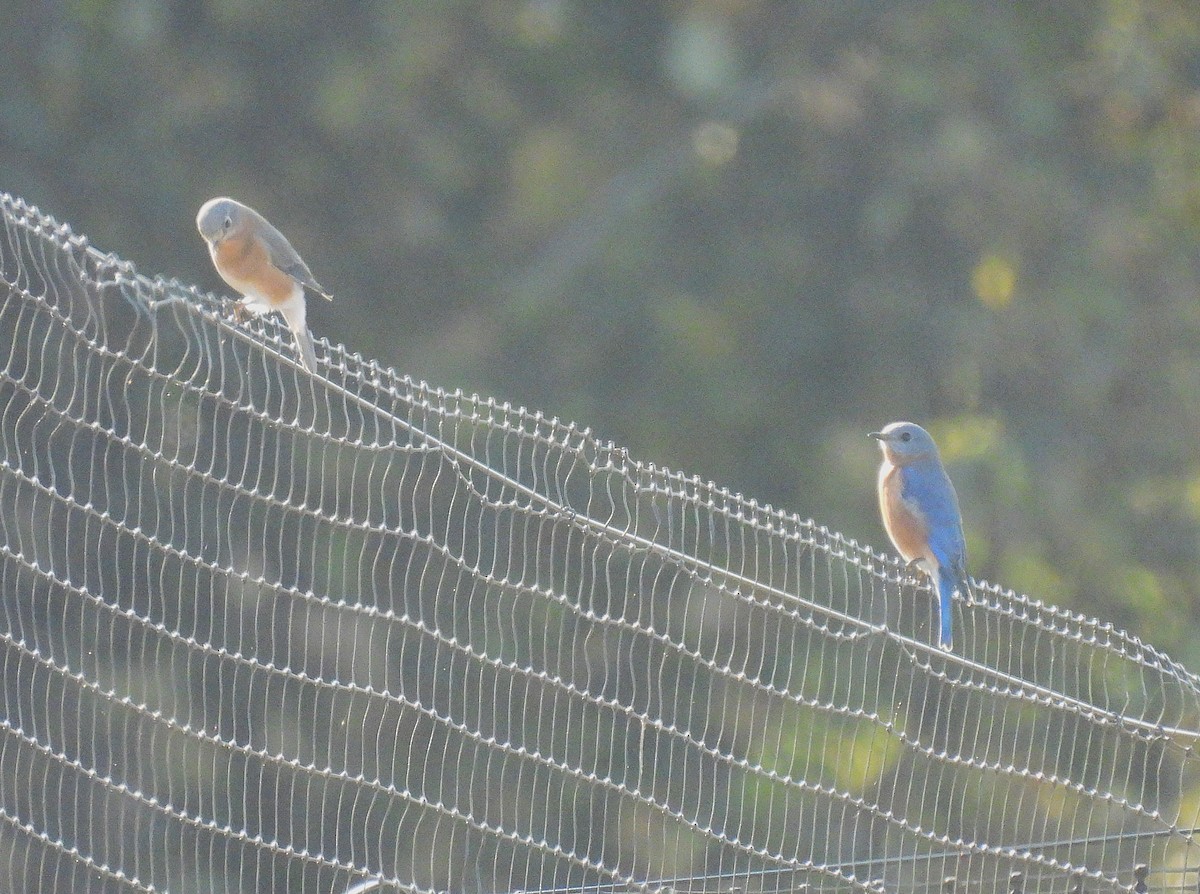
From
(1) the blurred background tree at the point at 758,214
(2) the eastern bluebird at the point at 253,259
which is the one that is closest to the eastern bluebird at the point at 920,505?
(2) the eastern bluebird at the point at 253,259

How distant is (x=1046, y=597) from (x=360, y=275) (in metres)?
3.95

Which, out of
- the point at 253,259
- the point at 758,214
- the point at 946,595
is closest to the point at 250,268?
the point at 253,259

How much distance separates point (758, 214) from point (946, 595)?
19.6 ft

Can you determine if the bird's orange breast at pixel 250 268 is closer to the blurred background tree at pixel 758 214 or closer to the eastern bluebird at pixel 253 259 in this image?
the eastern bluebird at pixel 253 259

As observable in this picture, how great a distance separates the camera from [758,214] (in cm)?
1117

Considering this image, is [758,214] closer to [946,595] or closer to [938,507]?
[938,507]

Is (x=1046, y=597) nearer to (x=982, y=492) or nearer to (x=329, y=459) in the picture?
(x=982, y=492)

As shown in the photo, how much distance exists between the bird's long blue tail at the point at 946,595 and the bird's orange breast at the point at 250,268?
2085 mm

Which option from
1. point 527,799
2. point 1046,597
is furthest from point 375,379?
point 1046,597

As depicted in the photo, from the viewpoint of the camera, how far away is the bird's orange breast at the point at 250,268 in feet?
18.6

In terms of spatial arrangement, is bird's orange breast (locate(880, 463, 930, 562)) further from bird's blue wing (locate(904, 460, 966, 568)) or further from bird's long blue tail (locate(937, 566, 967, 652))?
bird's long blue tail (locate(937, 566, 967, 652))

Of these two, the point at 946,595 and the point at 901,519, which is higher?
the point at 901,519

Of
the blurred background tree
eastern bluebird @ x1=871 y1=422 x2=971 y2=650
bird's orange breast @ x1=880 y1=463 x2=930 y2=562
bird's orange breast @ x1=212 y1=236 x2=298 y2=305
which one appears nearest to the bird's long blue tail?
eastern bluebird @ x1=871 y1=422 x2=971 y2=650

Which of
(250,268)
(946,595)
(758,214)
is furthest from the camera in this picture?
(758,214)
